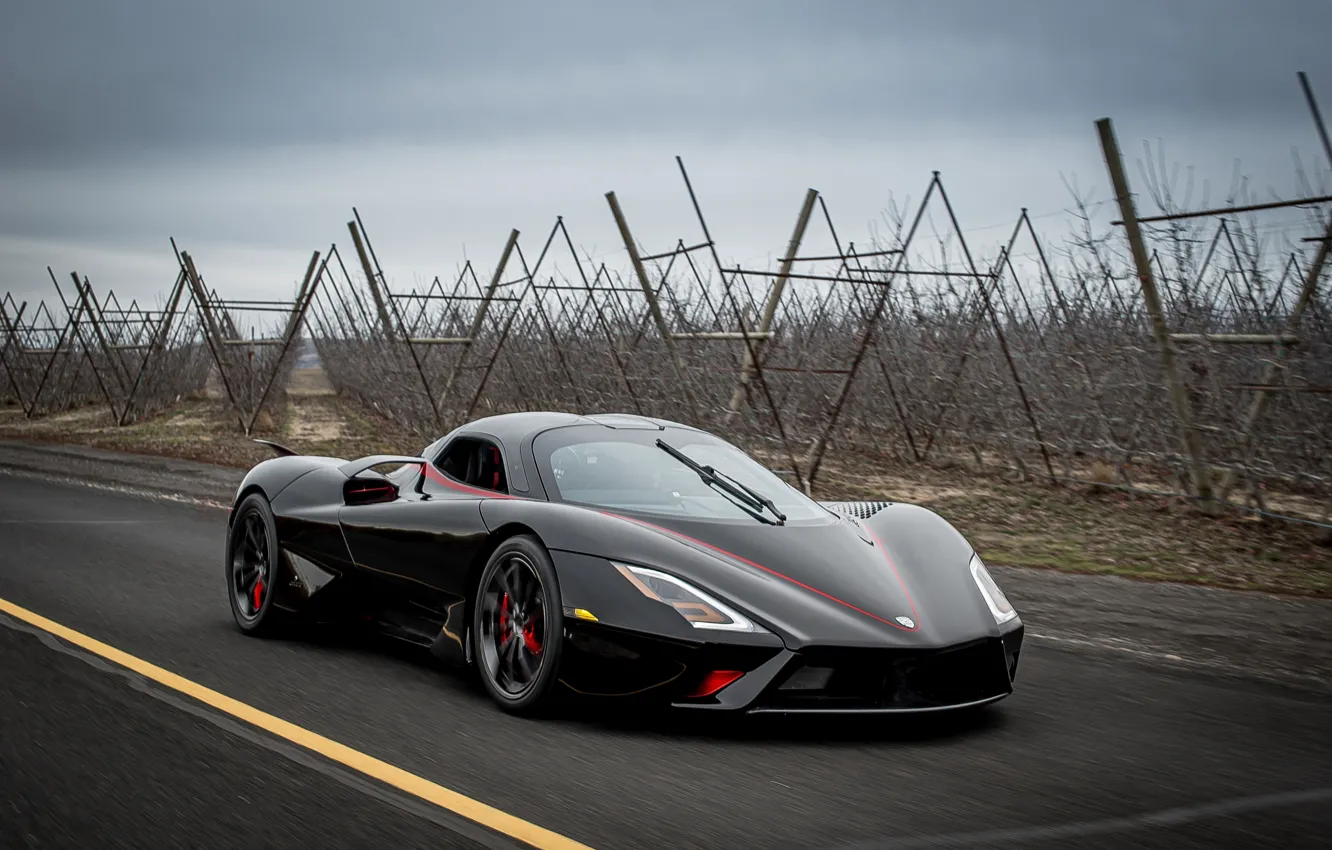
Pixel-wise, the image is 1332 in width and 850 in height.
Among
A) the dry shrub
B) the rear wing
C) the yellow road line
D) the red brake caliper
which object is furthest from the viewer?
the dry shrub

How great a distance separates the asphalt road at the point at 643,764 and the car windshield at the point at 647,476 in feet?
3.30

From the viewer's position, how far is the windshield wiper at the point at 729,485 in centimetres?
581

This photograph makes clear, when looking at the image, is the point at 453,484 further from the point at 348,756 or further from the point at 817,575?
the point at 817,575

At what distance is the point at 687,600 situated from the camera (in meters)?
4.78

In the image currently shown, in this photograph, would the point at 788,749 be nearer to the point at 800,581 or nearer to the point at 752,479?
the point at 800,581

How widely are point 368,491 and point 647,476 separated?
155 cm

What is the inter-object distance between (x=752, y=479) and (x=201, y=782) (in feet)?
9.88

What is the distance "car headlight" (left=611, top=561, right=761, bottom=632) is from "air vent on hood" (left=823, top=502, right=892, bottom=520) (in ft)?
5.13

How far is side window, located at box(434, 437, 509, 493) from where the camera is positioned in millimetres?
6035

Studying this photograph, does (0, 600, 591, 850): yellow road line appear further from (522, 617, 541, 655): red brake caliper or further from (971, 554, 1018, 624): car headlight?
(971, 554, 1018, 624): car headlight

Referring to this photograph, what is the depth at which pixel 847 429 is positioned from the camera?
20656mm

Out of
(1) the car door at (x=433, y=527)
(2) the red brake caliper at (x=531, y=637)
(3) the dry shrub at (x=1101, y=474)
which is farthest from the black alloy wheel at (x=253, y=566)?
(3) the dry shrub at (x=1101, y=474)

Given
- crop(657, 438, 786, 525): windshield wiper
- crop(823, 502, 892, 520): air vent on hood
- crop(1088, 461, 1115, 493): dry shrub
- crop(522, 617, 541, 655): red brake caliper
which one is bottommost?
crop(1088, 461, 1115, 493): dry shrub

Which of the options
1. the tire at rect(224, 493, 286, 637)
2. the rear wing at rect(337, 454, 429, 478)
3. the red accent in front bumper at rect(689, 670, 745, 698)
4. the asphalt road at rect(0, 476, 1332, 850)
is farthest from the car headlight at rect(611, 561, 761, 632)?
the tire at rect(224, 493, 286, 637)
